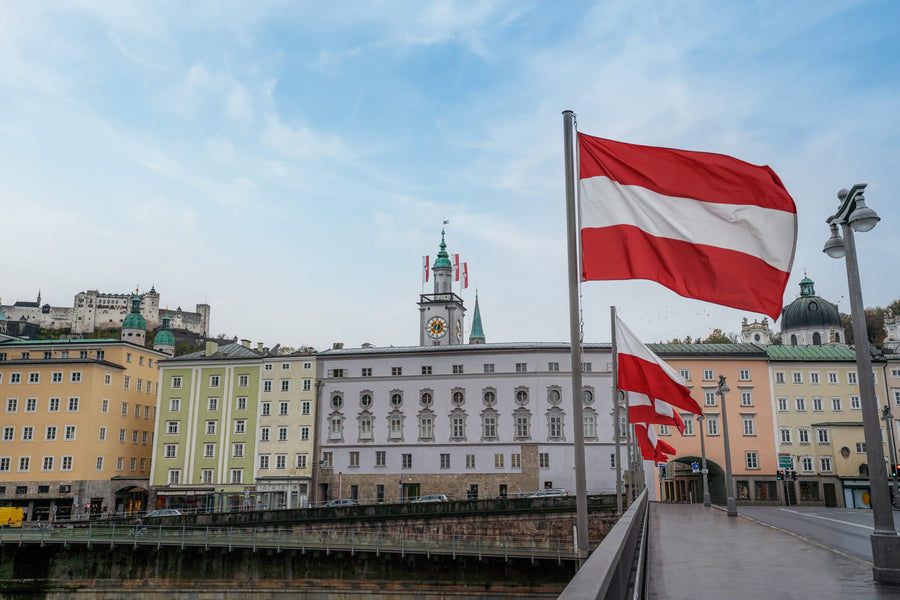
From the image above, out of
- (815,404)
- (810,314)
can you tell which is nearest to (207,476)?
(815,404)

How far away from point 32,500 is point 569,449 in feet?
168

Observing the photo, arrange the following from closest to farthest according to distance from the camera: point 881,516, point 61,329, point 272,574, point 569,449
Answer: point 881,516, point 272,574, point 569,449, point 61,329

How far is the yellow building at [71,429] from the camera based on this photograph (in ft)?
228

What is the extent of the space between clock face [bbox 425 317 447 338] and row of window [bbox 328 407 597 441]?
120 ft

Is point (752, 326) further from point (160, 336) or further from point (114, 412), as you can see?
point (114, 412)

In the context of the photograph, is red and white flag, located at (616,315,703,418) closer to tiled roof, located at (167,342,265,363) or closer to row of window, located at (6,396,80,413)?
tiled roof, located at (167,342,265,363)

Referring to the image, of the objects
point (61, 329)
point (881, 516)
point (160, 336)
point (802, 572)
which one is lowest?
point (802, 572)

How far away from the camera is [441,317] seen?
355 ft

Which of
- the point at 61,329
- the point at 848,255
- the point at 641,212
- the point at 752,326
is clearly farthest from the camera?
the point at 61,329

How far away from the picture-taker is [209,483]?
237 feet

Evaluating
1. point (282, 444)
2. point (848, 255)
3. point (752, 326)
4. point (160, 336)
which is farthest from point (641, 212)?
point (752, 326)

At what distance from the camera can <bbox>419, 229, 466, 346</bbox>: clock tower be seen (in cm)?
10731

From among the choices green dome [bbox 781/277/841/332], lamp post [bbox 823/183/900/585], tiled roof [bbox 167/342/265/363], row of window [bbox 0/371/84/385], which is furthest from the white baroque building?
green dome [bbox 781/277/841/332]

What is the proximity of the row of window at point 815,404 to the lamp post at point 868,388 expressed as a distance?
65677 millimetres
